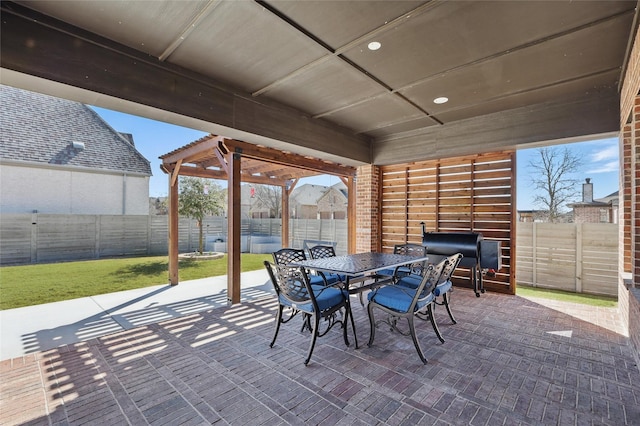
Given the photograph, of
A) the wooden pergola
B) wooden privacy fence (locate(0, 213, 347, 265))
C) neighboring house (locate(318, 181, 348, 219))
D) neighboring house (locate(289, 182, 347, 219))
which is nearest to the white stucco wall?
wooden privacy fence (locate(0, 213, 347, 265))

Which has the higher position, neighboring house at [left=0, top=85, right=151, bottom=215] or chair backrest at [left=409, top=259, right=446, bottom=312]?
neighboring house at [left=0, top=85, right=151, bottom=215]

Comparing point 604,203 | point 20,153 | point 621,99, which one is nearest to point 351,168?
point 621,99

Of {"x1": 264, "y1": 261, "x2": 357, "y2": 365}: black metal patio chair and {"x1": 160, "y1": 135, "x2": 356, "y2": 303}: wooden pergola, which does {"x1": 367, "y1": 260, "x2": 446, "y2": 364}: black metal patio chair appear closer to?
{"x1": 264, "y1": 261, "x2": 357, "y2": 365}: black metal patio chair

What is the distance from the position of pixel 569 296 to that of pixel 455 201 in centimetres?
245

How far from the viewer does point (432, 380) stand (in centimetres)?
242

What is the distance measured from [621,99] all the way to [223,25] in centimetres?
478

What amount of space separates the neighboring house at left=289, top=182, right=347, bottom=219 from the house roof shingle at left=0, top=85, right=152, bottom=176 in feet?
36.9

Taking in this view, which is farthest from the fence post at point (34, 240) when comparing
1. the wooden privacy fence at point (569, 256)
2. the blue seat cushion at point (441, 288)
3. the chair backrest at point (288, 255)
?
the wooden privacy fence at point (569, 256)

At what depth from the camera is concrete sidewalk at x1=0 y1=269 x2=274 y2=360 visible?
3.25 metres

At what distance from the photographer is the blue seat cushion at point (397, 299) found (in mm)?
2879

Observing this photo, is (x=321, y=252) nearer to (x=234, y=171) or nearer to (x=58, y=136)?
(x=234, y=171)

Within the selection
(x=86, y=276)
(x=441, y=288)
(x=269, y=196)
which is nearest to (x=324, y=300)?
(x=441, y=288)

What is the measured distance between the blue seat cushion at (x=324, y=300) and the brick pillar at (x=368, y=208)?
141 inches

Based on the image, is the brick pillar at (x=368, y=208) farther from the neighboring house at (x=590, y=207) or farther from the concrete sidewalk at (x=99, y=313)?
the neighboring house at (x=590, y=207)
